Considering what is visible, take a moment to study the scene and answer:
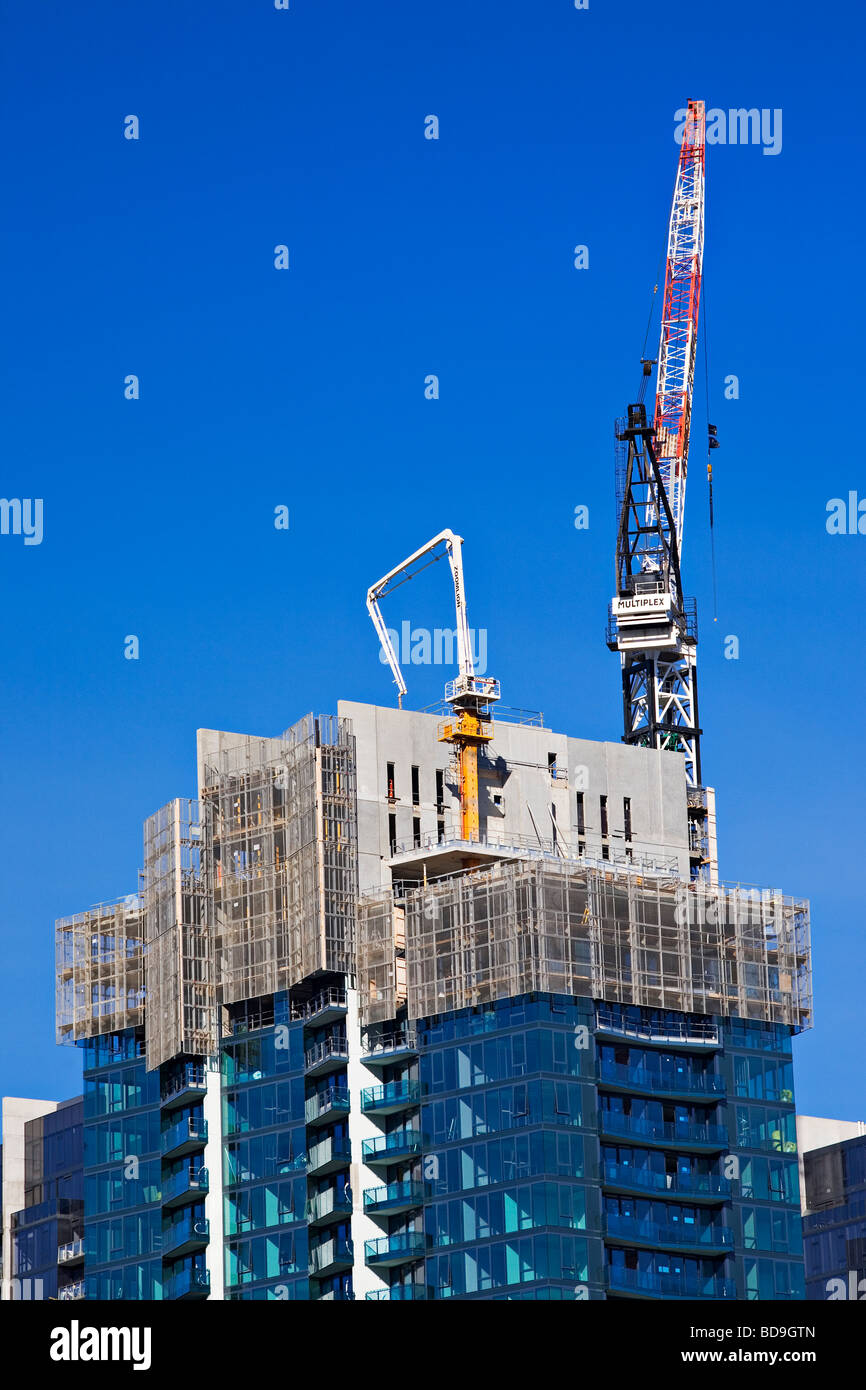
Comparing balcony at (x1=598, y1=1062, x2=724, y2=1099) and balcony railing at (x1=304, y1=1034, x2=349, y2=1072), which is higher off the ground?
balcony railing at (x1=304, y1=1034, x2=349, y2=1072)

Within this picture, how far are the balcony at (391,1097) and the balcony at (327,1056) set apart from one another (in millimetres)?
3365

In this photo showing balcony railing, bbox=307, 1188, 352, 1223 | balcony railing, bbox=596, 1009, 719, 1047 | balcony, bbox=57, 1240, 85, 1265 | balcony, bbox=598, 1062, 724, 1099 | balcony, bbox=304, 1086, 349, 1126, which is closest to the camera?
balcony, bbox=598, 1062, 724, 1099

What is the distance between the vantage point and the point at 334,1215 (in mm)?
168875

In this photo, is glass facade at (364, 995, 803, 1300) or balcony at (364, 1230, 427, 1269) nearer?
glass facade at (364, 995, 803, 1300)

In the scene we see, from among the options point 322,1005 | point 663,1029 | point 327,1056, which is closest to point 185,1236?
point 327,1056

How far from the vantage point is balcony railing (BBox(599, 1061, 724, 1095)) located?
169000 mm

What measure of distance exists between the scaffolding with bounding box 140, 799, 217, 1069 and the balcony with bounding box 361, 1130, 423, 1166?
51.5 feet

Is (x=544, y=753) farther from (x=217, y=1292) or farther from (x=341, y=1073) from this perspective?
(x=217, y=1292)

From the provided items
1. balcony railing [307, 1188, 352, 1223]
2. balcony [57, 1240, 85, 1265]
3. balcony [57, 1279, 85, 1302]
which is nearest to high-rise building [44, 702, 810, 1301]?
balcony railing [307, 1188, 352, 1223]

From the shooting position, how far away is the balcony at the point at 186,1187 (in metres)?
178

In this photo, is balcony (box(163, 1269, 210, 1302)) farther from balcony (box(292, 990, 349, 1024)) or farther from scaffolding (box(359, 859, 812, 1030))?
scaffolding (box(359, 859, 812, 1030))

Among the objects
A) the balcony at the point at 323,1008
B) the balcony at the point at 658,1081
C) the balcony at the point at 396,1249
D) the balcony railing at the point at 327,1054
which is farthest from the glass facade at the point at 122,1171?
the balcony at the point at 658,1081

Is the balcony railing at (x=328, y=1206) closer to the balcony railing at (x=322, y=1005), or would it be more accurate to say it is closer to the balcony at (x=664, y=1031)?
the balcony railing at (x=322, y=1005)
